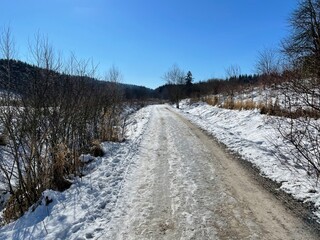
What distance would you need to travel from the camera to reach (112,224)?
15.1 feet

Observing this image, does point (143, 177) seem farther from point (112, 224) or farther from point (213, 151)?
point (213, 151)

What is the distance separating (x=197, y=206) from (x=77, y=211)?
218 centimetres

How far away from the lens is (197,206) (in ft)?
16.9

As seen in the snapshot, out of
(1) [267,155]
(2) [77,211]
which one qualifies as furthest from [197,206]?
(1) [267,155]

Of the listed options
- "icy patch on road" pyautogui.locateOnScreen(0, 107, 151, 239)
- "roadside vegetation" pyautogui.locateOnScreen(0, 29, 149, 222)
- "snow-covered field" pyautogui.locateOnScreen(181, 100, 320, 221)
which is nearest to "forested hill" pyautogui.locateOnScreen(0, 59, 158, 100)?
"roadside vegetation" pyautogui.locateOnScreen(0, 29, 149, 222)

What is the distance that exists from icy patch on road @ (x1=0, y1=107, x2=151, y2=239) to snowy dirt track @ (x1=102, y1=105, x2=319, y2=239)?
0.73 feet

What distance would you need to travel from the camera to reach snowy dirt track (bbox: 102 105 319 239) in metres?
4.25

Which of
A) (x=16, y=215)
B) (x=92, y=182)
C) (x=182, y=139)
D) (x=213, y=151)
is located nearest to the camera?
(x=16, y=215)

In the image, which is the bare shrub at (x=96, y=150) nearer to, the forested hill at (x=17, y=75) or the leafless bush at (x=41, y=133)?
the leafless bush at (x=41, y=133)

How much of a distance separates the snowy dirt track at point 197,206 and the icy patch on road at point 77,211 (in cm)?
22

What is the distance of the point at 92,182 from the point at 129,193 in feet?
4.01

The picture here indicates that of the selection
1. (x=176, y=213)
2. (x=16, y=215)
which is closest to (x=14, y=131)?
(x=16, y=215)

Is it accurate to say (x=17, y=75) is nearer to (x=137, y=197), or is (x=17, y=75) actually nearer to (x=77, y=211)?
(x=77, y=211)

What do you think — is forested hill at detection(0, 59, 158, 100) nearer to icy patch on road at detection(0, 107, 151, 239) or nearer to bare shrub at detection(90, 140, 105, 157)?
icy patch on road at detection(0, 107, 151, 239)
